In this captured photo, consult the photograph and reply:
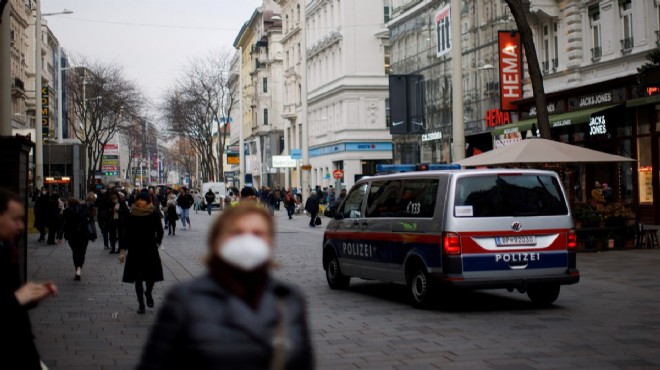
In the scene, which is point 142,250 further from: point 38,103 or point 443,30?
point 443,30

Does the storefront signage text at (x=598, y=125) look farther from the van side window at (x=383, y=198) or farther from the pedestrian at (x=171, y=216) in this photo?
the van side window at (x=383, y=198)

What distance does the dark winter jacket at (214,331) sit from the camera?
307cm

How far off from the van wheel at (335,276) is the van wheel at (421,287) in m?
2.69

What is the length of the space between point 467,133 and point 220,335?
1734 inches

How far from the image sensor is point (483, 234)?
13102 mm

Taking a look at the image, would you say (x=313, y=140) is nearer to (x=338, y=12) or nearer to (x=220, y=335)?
(x=338, y=12)

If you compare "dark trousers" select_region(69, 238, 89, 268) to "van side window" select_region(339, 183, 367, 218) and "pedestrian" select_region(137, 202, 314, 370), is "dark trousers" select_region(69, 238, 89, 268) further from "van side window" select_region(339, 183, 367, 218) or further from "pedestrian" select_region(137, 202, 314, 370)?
"pedestrian" select_region(137, 202, 314, 370)

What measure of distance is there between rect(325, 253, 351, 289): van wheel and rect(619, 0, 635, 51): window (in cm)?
1789

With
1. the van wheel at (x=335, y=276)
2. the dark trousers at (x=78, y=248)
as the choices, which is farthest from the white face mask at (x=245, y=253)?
the dark trousers at (x=78, y=248)

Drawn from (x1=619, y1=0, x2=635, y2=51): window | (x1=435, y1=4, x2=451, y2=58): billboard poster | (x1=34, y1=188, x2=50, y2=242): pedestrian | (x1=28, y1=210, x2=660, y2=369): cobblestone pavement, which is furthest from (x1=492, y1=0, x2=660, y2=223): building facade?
(x1=34, y1=188, x2=50, y2=242): pedestrian

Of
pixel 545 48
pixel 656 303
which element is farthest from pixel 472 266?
pixel 545 48

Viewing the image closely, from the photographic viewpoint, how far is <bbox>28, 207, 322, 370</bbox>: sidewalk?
10.1 metres

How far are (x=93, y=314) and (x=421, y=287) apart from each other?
4.33 meters

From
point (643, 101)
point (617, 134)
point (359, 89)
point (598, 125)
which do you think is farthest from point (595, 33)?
point (359, 89)
